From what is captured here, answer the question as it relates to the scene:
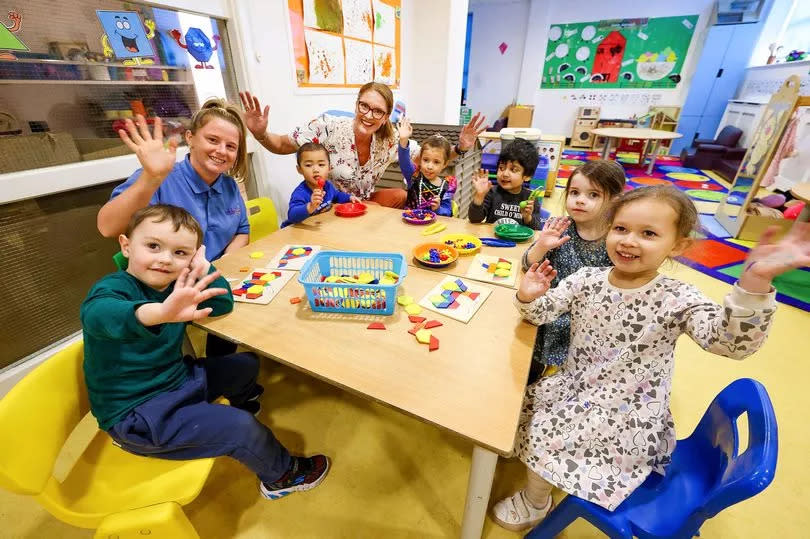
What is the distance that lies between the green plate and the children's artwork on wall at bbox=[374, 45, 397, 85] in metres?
2.51

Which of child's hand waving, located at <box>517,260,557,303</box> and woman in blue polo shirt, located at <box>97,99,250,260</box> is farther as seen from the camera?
woman in blue polo shirt, located at <box>97,99,250,260</box>

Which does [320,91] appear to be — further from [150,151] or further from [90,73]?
[150,151]

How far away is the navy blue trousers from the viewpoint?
903mm

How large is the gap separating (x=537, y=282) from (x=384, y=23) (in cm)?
332

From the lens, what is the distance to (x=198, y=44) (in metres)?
1.94

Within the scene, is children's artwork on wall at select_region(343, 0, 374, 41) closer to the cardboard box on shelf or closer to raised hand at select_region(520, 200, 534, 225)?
raised hand at select_region(520, 200, 534, 225)

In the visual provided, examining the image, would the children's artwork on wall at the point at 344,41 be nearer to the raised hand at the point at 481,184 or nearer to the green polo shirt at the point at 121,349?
the raised hand at the point at 481,184

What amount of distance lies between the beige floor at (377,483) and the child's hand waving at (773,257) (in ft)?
1.37

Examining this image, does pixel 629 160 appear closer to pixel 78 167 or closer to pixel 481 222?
pixel 481 222

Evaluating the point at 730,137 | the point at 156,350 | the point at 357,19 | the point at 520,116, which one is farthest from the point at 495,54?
the point at 156,350

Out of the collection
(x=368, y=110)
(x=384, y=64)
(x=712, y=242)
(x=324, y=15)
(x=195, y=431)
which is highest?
(x=324, y=15)

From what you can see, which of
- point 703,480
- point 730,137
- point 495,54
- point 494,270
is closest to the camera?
point 703,480

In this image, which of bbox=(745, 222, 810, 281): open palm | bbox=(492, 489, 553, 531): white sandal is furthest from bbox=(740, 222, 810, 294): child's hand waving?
bbox=(492, 489, 553, 531): white sandal

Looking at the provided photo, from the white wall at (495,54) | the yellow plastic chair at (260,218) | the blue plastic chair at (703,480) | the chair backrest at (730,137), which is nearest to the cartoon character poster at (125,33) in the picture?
the yellow plastic chair at (260,218)
